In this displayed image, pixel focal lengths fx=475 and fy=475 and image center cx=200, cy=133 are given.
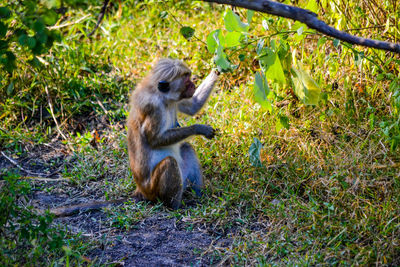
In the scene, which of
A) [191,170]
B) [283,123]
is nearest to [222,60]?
[283,123]

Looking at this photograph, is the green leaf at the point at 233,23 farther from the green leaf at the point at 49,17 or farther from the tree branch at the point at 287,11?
the green leaf at the point at 49,17

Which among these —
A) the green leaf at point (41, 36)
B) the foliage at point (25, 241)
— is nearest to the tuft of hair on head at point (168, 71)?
the foliage at point (25, 241)

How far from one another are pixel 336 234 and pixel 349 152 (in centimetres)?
117

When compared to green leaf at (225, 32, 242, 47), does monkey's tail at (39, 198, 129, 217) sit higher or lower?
lower

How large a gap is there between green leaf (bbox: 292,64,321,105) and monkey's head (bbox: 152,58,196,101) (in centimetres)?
120

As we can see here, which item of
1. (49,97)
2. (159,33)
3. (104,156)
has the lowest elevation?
(104,156)

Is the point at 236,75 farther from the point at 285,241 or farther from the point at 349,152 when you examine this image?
the point at 285,241

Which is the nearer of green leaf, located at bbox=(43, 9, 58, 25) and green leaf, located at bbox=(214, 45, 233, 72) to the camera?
green leaf, located at bbox=(43, 9, 58, 25)

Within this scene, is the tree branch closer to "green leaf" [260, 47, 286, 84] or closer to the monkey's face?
"green leaf" [260, 47, 286, 84]

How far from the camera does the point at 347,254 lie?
3.96 meters

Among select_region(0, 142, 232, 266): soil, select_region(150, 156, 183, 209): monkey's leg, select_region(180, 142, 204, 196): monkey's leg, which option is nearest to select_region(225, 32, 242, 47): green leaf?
select_region(150, 156, 183, 209): monkey's leg

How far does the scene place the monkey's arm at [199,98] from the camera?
5.98 m

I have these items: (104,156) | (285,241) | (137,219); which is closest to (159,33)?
(104,156)

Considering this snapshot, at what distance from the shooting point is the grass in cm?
432
